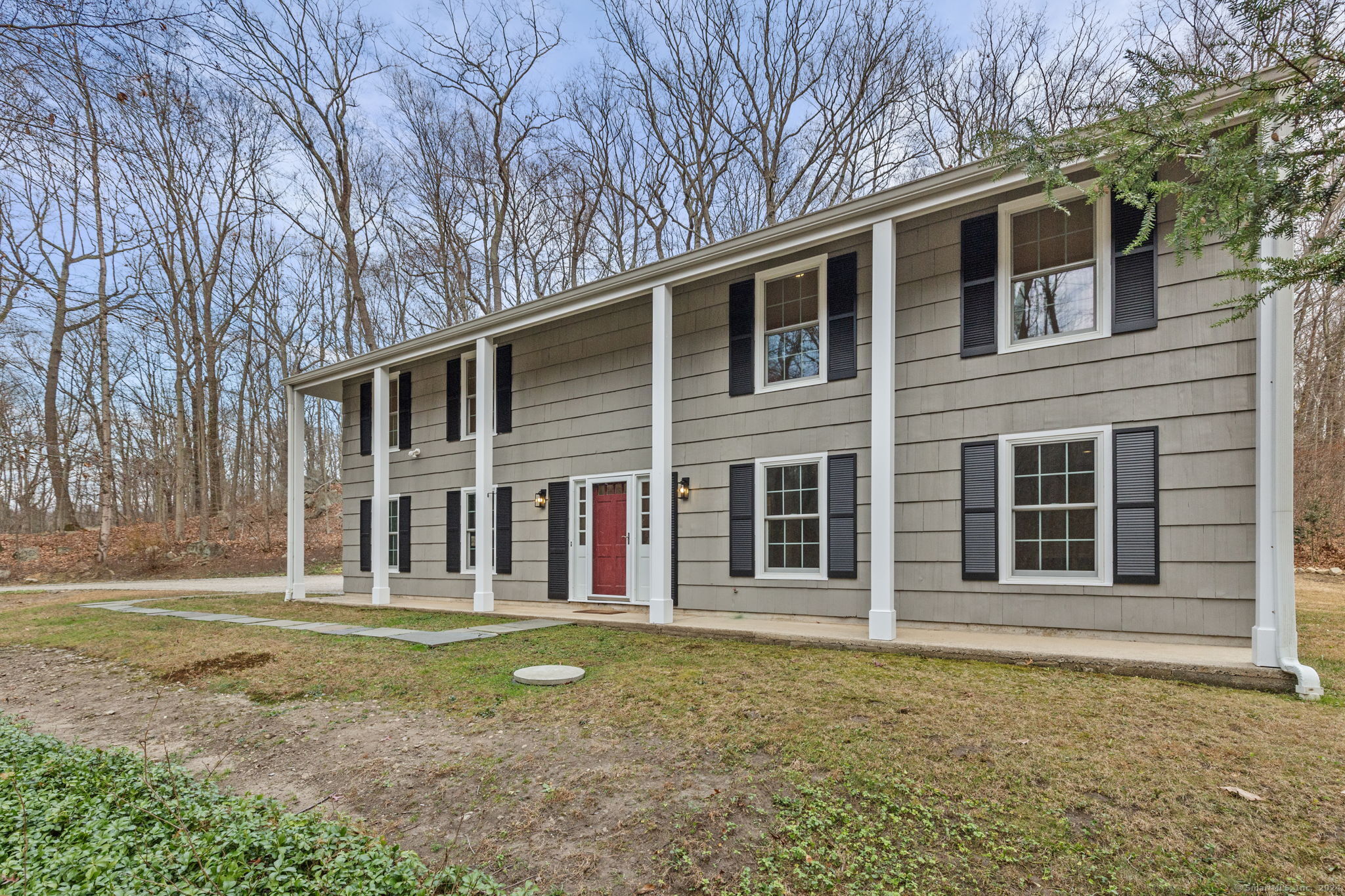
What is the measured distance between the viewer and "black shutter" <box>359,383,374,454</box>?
11.7m

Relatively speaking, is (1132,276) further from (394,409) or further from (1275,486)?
(394,409)

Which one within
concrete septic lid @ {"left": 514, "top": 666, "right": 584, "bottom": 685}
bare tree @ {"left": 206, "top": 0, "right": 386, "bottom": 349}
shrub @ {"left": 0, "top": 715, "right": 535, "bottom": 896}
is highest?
bare tree @ {"left": 206, "top": 0, "right": 386, "bottom": 349}

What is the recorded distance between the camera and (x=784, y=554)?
7.45 meters

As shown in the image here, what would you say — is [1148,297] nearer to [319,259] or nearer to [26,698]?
[26,698]

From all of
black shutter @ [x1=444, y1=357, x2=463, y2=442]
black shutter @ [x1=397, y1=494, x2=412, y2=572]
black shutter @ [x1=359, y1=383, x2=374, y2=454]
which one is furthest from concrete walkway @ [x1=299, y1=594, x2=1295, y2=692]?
black shutter @ [x1=359, y1=383, x2=374, y2=454]

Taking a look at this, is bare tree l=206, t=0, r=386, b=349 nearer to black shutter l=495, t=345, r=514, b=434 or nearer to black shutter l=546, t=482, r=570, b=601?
black shutter l=495, t=345, r=514, b=434

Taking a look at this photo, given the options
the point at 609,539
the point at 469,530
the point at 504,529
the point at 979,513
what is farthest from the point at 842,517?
the point at 469,530

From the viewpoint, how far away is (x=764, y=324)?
777cm

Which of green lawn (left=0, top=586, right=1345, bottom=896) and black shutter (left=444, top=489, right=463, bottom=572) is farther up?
black shutter (left=444, top=489, right=463, bottom=572)

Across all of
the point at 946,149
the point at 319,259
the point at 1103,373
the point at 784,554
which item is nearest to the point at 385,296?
the point at 319,259

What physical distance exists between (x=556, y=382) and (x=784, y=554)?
4.06 meters

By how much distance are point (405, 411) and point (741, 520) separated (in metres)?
6.67

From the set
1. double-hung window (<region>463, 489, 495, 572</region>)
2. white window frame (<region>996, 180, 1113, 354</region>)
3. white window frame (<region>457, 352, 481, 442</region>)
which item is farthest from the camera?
white window frame (<region>457, 352, 481, 442</region>)

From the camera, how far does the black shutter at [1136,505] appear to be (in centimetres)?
543
